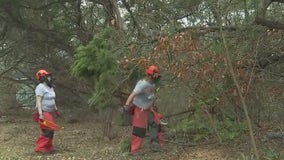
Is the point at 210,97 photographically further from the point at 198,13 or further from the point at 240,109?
the point at 198,13

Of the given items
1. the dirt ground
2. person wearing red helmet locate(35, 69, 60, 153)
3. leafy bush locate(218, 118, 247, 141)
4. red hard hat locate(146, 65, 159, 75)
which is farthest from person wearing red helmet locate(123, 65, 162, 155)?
person wearing red helmet locate(35, 69, 60, 153)

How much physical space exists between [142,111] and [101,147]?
2.06m

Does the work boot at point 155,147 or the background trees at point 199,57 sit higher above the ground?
the background trees at point 199,57

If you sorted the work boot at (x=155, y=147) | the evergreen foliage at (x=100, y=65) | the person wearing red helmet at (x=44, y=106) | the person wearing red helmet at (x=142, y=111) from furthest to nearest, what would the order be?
the person wearing red helmet at (x=44, y=106)
the work boot at (x=155, y=147)
the person wearing red helmet at (x=142, y=111)
the evergreen foliage at (x=100, y=65)

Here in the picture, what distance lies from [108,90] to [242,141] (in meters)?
2.69

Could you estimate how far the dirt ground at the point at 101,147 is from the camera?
32.4 feet

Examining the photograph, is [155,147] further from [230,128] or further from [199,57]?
[199,57]

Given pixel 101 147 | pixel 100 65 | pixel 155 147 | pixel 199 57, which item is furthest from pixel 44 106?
pixel 199 57

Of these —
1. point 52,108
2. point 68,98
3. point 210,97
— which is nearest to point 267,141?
point 210,97

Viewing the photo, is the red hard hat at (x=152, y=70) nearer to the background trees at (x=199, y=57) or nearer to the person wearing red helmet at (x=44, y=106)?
the background trees at (x=199, y=57)

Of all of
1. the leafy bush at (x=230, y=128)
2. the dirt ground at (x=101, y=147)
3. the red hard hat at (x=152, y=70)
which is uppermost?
the red hard hat at (x=152, y=70)

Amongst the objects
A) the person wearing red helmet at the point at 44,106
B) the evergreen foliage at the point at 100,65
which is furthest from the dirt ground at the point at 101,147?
the evergreen foliage at the point at 100,65

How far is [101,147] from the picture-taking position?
12.3 meters

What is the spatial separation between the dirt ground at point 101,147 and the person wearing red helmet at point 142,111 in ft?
0.69
